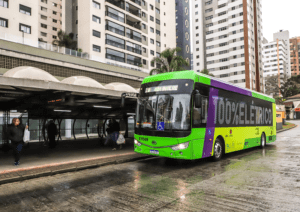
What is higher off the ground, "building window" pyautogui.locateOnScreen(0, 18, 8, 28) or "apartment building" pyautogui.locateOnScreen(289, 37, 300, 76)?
"apartment building" pyautogui.locateOnScreen(289, 37, 300, 76)

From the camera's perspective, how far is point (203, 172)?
311 inches

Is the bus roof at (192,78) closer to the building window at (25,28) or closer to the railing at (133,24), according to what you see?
the building window at (25,28)

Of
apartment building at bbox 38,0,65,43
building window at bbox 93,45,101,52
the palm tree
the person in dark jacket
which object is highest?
apartment building at bbox 38,0,65,43

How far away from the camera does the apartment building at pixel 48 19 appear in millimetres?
60938

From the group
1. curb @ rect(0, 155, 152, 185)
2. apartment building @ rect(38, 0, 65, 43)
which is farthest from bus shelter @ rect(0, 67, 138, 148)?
apartment building @ rect(38, 0, 65, 43)

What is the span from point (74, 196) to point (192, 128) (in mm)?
4415

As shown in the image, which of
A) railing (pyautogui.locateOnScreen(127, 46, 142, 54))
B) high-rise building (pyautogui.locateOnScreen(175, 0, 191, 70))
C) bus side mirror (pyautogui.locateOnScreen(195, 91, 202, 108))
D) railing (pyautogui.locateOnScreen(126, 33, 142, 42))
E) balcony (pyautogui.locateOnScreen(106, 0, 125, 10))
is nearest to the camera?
bus side mirror (pyautogui.locateOnScreen(195, 91, 202, 108))

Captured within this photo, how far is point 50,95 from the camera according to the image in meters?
11.6

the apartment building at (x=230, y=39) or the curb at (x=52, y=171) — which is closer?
the curb at (x=52, y=171)

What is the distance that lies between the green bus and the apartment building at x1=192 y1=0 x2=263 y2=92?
7478 centimetres

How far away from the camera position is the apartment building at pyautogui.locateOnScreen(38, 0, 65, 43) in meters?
60.9

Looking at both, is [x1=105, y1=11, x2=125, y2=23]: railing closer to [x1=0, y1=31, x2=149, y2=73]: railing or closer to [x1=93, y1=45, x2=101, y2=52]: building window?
[x1=93, y1=45, x2=101, y2=52]: building window

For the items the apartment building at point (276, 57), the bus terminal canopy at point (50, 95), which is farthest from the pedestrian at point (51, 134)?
the apartment building at point (276, 57)

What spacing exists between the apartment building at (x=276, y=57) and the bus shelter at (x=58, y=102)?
139254 mm
